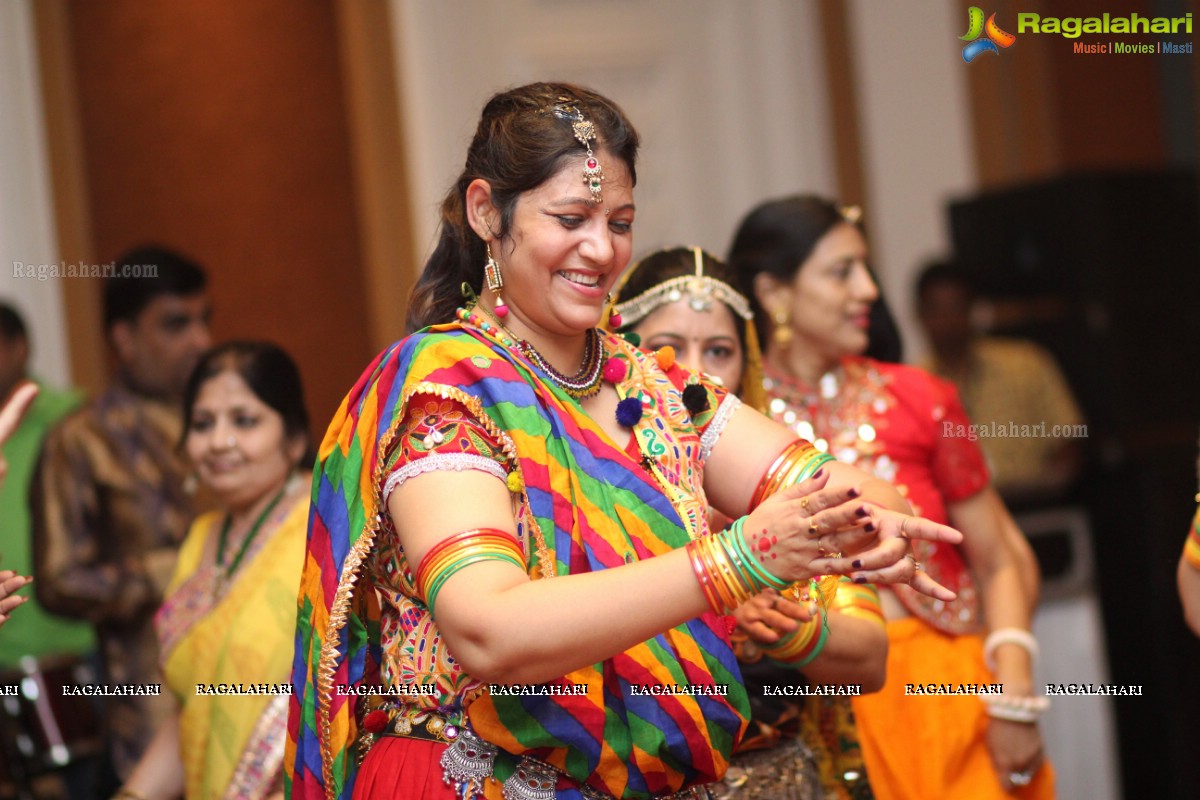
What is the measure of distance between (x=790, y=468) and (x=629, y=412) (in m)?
0.23

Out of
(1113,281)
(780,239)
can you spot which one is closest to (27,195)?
(780,239)

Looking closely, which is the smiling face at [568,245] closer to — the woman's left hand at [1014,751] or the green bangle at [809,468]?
the green bangle at [809,468]

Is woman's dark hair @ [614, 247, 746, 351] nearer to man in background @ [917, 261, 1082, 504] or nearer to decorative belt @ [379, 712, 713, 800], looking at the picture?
decorative belt @ [379, 712, 713, 800]

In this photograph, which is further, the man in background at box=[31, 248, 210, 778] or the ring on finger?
the man in background at box=[31, 248, 210, 778]

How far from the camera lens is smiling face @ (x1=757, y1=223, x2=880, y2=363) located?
2869 millimetres

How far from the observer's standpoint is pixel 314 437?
2945 millimetres

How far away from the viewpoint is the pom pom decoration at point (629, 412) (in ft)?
6.14

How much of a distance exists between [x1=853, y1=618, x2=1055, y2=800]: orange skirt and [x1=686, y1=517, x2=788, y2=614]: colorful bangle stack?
1178mm

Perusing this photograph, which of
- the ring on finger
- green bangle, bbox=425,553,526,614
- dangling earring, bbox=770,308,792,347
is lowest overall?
the ring on finger

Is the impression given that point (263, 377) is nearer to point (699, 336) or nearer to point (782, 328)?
point (699, 336)

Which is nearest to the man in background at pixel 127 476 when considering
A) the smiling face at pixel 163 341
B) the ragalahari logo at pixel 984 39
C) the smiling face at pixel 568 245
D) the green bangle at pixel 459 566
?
the smiling face at pixel 163 341

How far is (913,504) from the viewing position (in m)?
2.70

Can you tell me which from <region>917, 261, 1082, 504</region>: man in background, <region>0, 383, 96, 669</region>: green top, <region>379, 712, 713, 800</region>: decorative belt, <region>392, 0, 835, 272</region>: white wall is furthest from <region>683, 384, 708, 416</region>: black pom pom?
<region>917, 261, 1082, 504</region>: man in background

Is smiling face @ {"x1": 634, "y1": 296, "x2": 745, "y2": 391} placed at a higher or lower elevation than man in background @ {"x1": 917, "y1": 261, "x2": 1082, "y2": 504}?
higher
